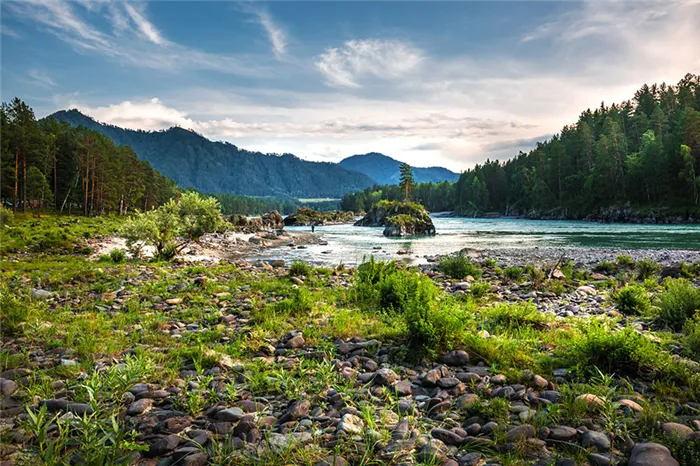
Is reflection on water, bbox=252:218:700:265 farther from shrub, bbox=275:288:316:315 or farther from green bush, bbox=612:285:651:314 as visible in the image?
green bush, bbox=612:285:651:314

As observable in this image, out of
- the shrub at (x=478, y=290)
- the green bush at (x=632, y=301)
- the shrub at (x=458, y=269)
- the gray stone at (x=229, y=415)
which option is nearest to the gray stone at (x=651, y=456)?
the gray stone at (x=229, y=415)

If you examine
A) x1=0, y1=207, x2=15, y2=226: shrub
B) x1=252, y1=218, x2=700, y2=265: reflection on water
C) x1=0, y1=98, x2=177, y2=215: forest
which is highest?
x1=0, y1=98, x2=177, y2=215: forest

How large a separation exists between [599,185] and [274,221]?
9237 cm

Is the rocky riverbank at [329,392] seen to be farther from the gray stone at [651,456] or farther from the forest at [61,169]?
the forest at [61,169]

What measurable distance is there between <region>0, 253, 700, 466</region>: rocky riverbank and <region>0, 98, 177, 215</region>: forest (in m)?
62.6

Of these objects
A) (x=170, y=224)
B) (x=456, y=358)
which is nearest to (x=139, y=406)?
(x=456, y=358)

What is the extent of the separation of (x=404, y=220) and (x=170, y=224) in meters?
60.7

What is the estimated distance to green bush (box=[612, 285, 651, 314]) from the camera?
11086 millimetres

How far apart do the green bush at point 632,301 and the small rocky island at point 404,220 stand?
6464 cm

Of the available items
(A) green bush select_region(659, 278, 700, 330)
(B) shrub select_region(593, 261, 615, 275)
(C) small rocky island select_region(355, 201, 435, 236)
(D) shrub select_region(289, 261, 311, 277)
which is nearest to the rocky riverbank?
(A) green bush select_region(659, 278, 700, 330)

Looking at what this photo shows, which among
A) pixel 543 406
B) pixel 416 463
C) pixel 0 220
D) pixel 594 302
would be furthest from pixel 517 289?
pixel 0 220

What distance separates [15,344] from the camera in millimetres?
7270

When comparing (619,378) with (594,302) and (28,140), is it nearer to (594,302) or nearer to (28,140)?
(594,302)

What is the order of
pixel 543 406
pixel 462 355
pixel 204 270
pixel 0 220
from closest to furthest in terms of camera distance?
pixel 543 406
pixel 462 355
pixel 204 270
pixel 0 220
